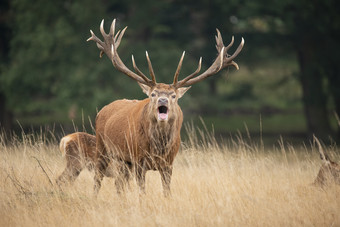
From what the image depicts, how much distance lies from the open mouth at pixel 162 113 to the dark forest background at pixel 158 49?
9.46 meters

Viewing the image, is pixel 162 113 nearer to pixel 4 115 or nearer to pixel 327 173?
pixel 327 173

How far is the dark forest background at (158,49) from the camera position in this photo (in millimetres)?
16234

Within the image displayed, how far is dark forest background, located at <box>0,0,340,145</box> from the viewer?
53.3 ft

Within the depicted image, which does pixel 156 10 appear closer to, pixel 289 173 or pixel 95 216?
pixel 289 173

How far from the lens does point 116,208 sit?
4.96 metres

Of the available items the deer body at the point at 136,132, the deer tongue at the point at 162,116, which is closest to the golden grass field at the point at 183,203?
the deer body at the point at 136,132

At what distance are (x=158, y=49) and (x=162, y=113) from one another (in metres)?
12.4

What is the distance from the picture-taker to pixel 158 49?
18.0 m

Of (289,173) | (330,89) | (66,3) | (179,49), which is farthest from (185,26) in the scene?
(289,173)

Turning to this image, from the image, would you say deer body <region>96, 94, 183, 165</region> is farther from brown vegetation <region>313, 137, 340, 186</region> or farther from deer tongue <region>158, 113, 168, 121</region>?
brown vegetation <region>313, 137, 340, 186</region>

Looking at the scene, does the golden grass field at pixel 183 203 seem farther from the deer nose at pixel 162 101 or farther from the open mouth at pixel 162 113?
the deer nose at pixel 162 101

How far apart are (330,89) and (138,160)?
1160 centimetres

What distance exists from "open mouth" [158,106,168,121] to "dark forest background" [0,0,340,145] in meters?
9.46

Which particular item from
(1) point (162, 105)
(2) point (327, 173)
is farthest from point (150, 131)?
(2) point (327, 173)
